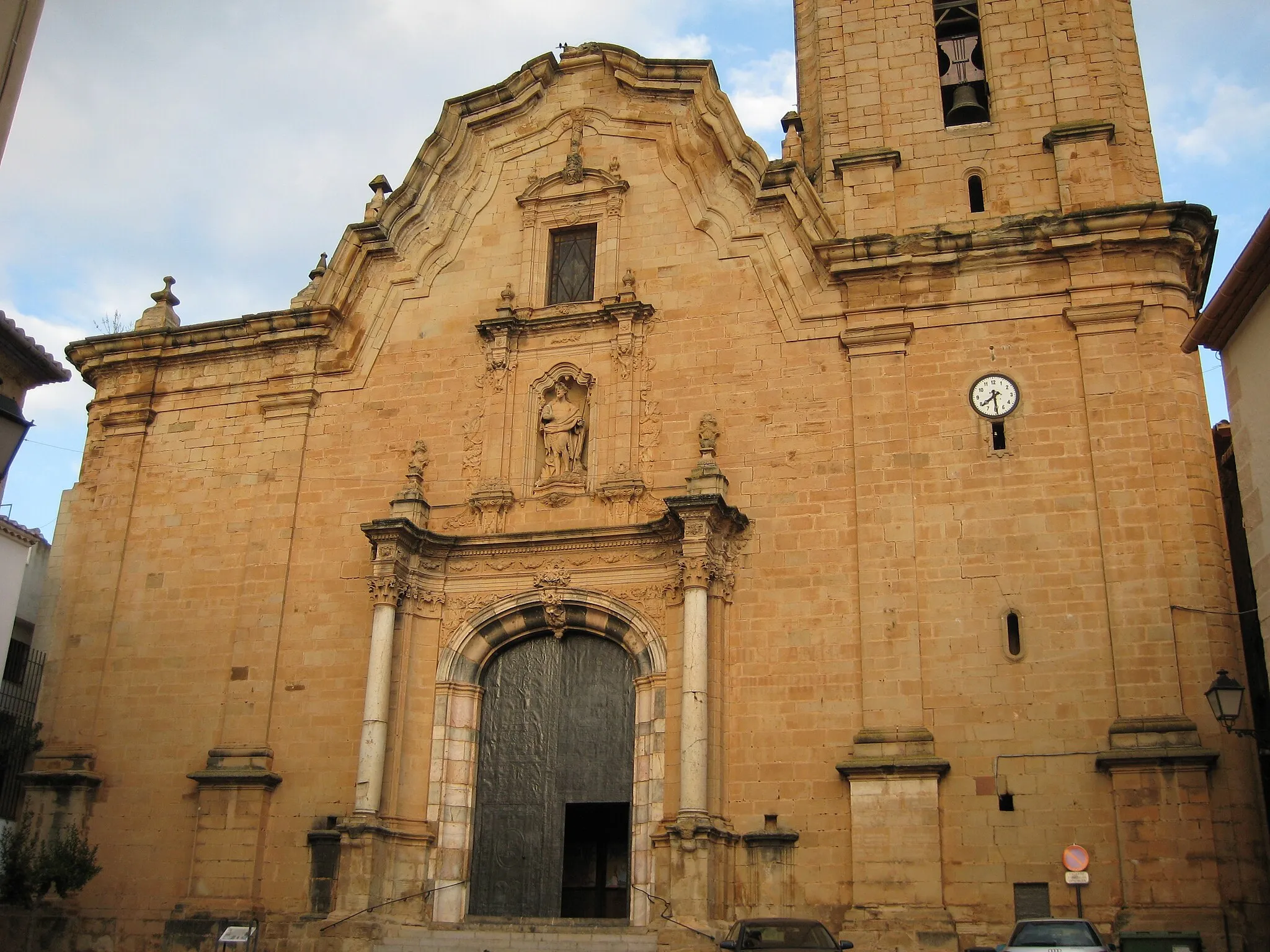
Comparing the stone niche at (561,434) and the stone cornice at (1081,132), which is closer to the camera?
the stone cornice at (1081,132)

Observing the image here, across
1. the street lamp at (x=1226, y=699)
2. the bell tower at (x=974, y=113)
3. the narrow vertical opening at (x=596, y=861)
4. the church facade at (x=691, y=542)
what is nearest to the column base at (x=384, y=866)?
the church facade at (x=691, y=542)

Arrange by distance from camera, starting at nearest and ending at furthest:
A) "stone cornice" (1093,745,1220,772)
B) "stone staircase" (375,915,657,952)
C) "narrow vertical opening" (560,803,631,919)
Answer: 1. "stone cornice" (1093,745,1220,772)
2. "stone staircase" (375,915,657,952)
3. "narrow vertical opening" (560,803,631,919)

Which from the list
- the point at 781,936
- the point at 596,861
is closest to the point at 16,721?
the point at 596,861

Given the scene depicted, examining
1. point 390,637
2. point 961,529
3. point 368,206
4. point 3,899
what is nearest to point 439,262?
point 368,206

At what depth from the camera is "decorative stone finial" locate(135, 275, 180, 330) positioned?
22.0m

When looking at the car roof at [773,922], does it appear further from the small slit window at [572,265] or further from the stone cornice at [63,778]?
the stone cornice at [63,778]

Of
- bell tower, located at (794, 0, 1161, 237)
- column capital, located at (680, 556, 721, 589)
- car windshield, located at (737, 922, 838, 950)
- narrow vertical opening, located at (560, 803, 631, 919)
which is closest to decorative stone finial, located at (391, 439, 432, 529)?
column capital, located at (680, 556, 721, 589)

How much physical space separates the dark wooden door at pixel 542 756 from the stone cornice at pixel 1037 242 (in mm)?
6477

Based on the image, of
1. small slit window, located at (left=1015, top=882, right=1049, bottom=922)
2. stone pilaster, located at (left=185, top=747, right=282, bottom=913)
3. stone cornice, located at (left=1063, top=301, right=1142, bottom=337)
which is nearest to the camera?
small slit window, located at (left=1015, top=882, right=1049, bottom=922)

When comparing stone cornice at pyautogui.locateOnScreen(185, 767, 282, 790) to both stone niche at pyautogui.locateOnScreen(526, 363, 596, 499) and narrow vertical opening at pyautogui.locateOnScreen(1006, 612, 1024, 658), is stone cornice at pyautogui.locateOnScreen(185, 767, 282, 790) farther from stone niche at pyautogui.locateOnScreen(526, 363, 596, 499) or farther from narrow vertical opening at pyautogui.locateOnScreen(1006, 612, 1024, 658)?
narrow vertical opening at pyautogui.locateOnScreen(1006, 612, 1024, 658)

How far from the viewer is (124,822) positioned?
60.9ft

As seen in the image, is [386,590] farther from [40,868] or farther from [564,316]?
[40,868]

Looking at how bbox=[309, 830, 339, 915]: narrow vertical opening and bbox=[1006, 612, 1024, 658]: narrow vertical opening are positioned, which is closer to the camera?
bbox=[1006, 612, 1024, 658]: narrow vertical opening

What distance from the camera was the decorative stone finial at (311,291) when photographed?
827 inches
